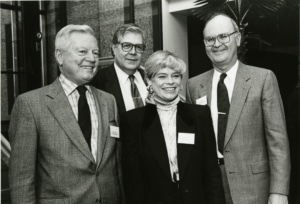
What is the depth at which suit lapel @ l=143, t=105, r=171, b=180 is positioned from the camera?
218 cm

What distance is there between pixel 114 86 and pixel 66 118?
724 mm

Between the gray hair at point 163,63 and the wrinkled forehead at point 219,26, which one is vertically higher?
the wrinkled forehead at point 219,26

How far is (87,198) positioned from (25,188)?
325 millimetres

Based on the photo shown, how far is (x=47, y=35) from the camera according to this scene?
585cm

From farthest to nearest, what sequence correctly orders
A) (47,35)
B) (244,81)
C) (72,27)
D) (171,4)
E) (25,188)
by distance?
(47,35) → (171,4) → (244,81) → (72,27) → (25,188)

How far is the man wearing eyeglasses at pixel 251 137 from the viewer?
2.34 m

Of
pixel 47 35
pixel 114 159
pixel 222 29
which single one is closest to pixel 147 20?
pixel 47 35

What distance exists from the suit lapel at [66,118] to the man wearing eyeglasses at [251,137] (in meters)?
0.84

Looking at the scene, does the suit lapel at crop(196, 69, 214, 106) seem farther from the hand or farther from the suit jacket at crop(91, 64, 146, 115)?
the hand

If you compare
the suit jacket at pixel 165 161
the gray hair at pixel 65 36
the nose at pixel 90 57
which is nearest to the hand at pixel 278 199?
the suit jacket at pixel 165 161

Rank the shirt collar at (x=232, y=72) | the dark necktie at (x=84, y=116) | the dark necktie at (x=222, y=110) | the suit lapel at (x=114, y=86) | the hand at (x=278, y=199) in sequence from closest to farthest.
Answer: the dark necktie at (x=84, y=116), the hand at (x=278, y=199), the dark necktie at (x=222, y=110), the shirt collar at (x=232, y=72), the suit lapel at (x=114, y=86)

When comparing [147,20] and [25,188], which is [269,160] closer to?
[25,188]

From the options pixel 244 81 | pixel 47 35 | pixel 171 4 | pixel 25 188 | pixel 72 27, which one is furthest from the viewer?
pixel 47 35

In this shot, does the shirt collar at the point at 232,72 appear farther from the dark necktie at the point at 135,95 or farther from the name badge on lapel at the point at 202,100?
the dark necktie at the point at 135,95
